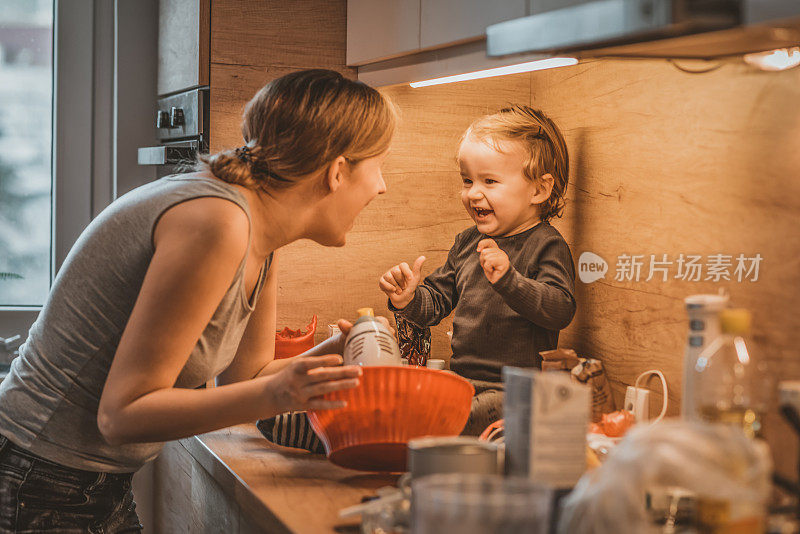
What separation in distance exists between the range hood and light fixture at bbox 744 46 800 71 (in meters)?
0.06

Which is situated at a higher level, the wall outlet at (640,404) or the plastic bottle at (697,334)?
the plastic bottle at (697,334)

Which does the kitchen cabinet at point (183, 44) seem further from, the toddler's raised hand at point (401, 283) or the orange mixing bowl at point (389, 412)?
the orange mixing bowl at point (389, 412)

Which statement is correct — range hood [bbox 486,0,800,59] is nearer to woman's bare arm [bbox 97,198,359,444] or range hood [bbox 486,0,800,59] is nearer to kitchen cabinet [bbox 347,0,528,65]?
kitchen cabinet [bbox 347,0,528,65]

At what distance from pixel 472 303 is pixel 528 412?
A: 910 millimetres

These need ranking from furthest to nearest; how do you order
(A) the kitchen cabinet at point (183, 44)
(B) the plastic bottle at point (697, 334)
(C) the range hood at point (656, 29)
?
(A) the kitchen cabinet at point (183, 44)
(B) the plastic bottle at point (697, 334)
(C) the range hood at point (656, 29)

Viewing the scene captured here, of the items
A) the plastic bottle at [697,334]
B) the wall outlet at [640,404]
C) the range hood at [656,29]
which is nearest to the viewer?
A: the range hood at [656,29]

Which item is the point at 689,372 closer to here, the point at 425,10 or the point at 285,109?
the point at 285,109

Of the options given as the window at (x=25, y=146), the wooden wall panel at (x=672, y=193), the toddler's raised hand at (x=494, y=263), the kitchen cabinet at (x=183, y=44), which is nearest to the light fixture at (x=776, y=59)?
the wooden wall panel at (x=672, y=193)

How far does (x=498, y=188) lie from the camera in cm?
174

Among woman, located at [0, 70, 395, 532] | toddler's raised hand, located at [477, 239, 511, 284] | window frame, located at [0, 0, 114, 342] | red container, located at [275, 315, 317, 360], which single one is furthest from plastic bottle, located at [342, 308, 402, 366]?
window frame, located at [0, 0, 114, 342]

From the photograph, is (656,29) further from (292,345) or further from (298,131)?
(292,345)

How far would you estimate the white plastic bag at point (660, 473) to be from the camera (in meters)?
0.72

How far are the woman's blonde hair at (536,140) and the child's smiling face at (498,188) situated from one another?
0.01 metres

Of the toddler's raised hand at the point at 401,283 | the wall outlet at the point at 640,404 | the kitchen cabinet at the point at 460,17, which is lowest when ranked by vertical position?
the wall outlet at the point at 640,404
